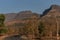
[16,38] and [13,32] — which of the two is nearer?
[16,38]

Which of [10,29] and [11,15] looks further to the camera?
[11,15]

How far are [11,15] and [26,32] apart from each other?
3395cm

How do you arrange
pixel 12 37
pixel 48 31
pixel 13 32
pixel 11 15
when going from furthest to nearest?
1. pixel 11 15
2. pixel 13 32
3. pixel 12 37
4. pixel 48 31

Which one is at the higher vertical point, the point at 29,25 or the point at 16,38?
the point at 29,25

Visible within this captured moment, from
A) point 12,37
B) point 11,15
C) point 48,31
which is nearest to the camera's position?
point 48,31

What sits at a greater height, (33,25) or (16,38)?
(33,25)

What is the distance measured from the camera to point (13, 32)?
23016 millimetres

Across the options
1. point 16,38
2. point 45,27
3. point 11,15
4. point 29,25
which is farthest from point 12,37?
point 11,15

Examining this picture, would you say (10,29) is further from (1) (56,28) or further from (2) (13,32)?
(1) (56,28)

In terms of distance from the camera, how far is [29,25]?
19.4 meters

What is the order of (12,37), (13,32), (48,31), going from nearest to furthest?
1. (48,31)
2. (12,37)
3. (13,32)

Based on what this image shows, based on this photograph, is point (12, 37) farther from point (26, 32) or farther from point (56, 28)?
point (56, 28)

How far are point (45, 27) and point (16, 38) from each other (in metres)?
3.09

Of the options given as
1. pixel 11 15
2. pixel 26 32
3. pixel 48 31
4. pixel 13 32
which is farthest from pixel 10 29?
pixel 11 15
